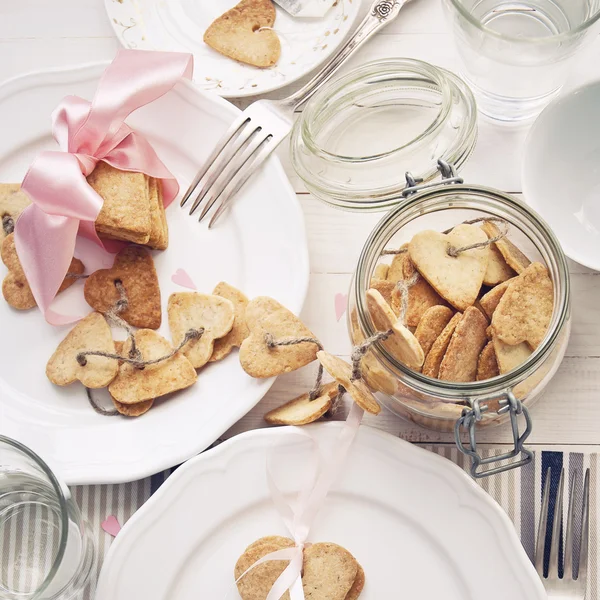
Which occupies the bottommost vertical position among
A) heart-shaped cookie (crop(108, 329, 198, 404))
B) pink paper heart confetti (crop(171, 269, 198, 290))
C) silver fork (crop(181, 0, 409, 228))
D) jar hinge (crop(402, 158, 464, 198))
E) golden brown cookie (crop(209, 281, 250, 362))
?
heart-shaped cookie (crop(108, 329, 198, 404))

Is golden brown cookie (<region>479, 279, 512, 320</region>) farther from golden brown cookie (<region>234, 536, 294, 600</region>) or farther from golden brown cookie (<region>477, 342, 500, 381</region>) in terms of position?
golden brown cookie (<region>234, 536, 294, 600</region>)

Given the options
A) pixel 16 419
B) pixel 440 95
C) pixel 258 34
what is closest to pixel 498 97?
pixel 440 95

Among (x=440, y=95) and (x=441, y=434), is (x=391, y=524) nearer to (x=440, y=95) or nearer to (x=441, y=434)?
(x=441, y=434)

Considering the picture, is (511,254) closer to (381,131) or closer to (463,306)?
(463,306)

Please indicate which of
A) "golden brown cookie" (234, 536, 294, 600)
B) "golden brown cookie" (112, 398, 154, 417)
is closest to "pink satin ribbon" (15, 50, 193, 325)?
"golden brown cookie" (112, 398, 154, 417)

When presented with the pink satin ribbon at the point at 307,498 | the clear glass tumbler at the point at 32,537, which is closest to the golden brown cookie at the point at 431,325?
the pink satin ribbon at the point at 307,498

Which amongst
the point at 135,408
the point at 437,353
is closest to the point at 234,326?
the point at 135,408
